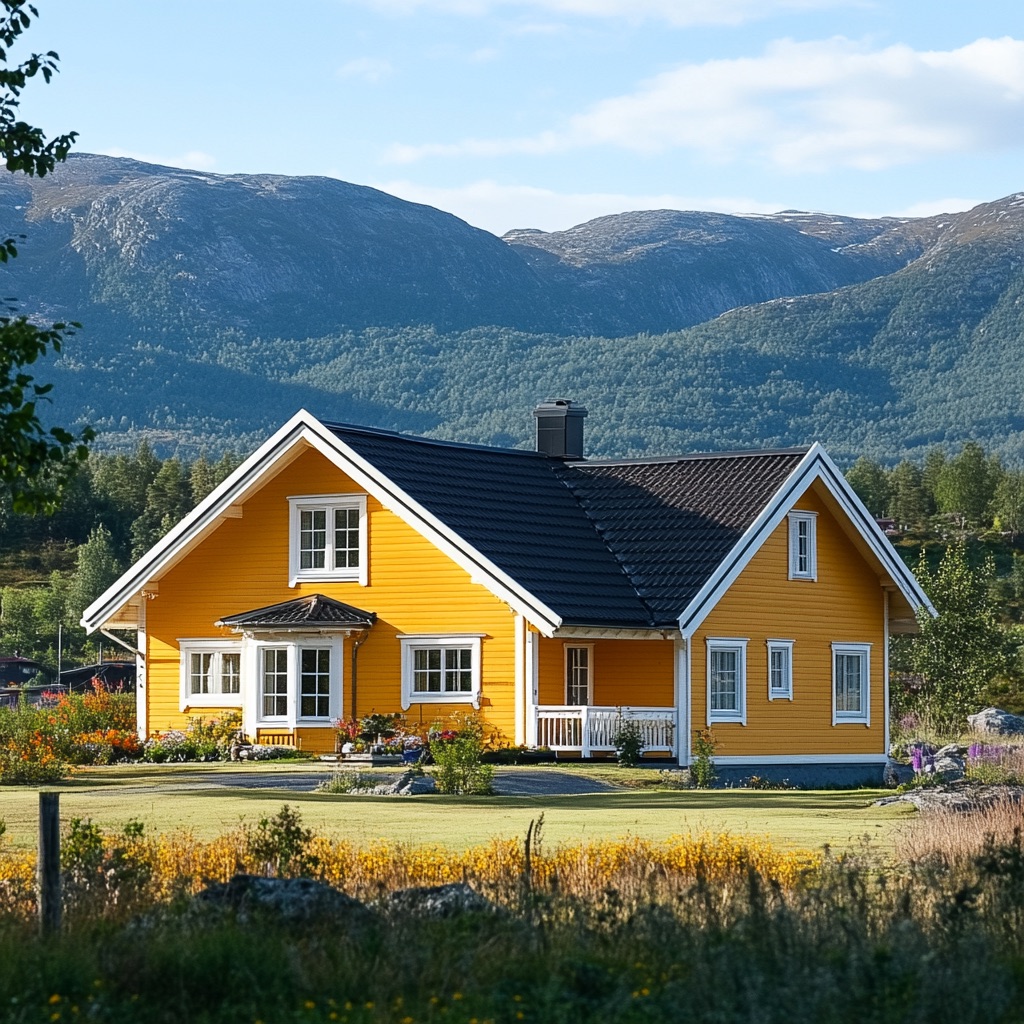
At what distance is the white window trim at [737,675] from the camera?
121ft

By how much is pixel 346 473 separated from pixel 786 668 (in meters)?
8.85

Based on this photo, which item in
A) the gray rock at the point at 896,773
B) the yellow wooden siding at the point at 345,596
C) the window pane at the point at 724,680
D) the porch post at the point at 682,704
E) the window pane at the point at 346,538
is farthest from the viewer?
the gray rock at the point at 896,773

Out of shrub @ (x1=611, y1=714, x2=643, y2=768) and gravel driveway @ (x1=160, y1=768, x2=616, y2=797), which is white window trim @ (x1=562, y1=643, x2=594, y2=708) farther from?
gravel driveway @ (x1=160, y1=768, x2=616, y2=797)

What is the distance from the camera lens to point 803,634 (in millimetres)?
39844

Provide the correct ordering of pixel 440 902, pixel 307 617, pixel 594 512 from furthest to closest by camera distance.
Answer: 1. pixel 594 512
2. pixel 307 617
3. pixel 440 902

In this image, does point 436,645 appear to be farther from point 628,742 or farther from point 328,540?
point 628,742

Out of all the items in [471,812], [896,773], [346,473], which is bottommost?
[896,773]

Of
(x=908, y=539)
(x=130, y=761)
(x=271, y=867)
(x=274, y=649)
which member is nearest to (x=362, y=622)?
(x=274, y=649)

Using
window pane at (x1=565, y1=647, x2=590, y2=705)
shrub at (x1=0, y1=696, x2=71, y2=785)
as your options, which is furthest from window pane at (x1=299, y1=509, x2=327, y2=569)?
shrub at (x1=0, y1=696, x2=71, y2=785)

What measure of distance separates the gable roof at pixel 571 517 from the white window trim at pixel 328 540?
65 centimetres

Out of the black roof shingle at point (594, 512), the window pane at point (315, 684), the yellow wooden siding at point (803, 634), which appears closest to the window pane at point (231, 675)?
the window pane at point (315, 684)

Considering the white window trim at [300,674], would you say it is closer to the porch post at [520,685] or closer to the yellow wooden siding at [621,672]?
the porch post at [520,685]

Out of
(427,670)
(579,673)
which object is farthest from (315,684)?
(579,673)

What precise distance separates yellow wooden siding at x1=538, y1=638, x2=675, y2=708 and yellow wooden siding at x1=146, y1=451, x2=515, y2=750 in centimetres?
86
